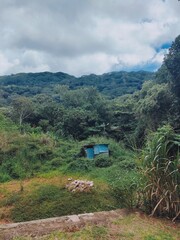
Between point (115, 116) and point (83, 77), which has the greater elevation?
point (83, 77)

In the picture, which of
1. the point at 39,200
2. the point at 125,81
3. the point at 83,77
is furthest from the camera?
the point at 83,77

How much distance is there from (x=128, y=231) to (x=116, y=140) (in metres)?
13.6

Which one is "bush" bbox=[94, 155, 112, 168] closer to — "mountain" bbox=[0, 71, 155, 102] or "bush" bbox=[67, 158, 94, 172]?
"bush" bbox=[67, 158, 94, 172]

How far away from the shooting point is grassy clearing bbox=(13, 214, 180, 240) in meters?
2.47

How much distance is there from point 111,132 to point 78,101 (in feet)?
21.0

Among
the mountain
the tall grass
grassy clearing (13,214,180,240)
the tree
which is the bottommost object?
grassy clearing (13,214,180,240)

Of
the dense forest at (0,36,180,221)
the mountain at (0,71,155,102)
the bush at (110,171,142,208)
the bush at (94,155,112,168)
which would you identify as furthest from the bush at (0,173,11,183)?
the mountain at (0,71,155,102)

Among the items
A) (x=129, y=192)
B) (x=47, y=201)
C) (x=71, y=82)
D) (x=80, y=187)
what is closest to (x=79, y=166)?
(x=80, y=187)

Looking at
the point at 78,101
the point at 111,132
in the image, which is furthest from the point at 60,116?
the point at 78,101

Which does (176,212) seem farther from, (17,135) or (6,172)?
(17,135)

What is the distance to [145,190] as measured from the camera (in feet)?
10.3

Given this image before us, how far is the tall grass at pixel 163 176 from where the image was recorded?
3021 mm

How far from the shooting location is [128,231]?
2.63 meters

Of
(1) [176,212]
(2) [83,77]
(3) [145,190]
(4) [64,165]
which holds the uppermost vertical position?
(2) [83,77]
